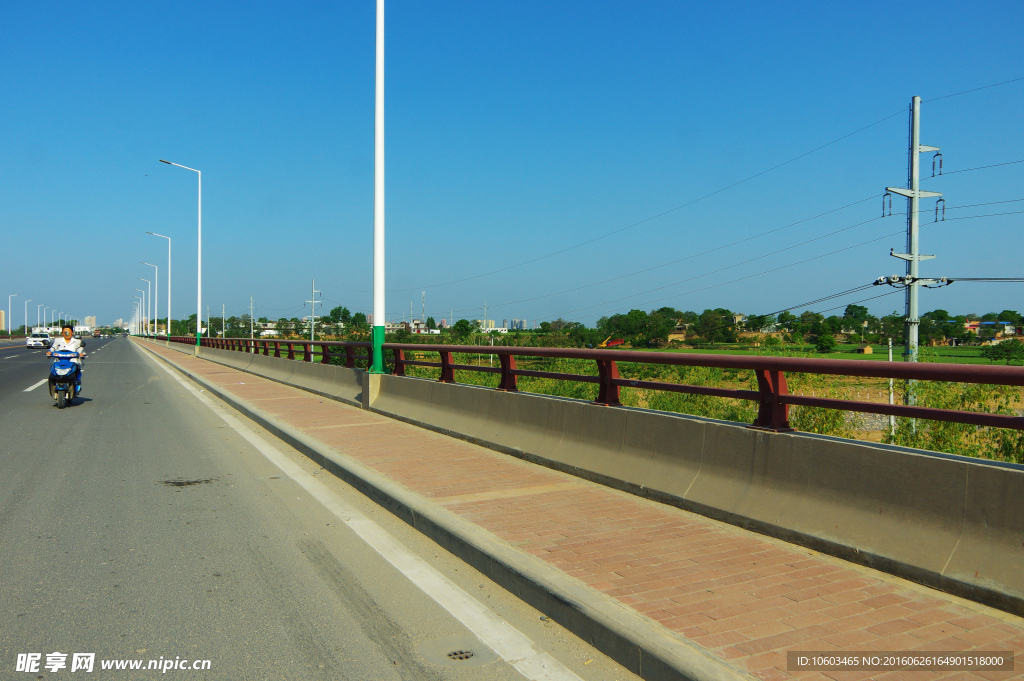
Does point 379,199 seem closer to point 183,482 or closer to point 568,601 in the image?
point 183,482

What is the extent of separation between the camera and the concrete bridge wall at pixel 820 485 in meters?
4.11

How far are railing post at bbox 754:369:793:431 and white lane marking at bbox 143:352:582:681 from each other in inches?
107

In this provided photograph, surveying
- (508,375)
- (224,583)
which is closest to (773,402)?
(224,583)

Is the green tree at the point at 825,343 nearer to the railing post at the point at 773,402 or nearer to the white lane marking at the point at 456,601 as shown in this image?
the railing post at the point at 773,402

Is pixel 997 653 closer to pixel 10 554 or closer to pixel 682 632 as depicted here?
pixel 682 632

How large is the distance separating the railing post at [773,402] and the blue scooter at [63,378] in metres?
15.4

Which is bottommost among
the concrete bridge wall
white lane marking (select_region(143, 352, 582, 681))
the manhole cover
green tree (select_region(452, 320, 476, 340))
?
the manhole cover

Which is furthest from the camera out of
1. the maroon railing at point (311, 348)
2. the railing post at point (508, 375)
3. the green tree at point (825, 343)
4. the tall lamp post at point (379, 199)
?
the green tree at point (825, 343)

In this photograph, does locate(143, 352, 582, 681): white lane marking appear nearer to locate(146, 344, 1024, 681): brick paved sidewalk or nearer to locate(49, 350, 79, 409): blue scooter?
locate(146, 344, 1024, 681): brick paved sidewalk

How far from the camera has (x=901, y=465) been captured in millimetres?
4613

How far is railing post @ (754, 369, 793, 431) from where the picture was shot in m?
5.62

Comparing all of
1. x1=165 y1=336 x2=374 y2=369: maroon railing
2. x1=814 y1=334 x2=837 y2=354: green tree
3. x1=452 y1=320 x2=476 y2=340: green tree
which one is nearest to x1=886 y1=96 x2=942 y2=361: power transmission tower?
x1=165 y1=336 x2=374 y2=369: maroon railing

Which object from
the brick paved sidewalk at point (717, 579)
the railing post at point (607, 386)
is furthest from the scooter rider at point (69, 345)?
the railing post at point (607, 386)

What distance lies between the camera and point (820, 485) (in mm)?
5121
